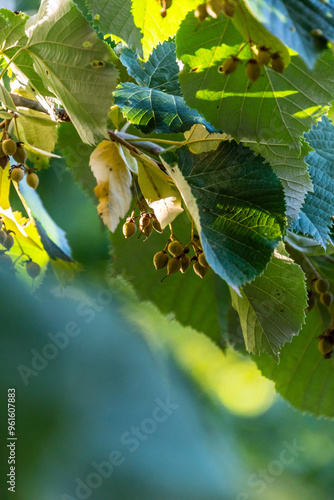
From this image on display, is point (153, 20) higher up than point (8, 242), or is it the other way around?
point (153, 20)

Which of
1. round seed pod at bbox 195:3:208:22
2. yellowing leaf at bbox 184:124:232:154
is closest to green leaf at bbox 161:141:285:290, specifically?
yellowing leaf at bbox 184:124:232:154

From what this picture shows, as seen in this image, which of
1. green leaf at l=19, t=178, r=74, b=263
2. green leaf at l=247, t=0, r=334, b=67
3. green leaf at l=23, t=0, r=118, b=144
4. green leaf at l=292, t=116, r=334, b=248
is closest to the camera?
green leaf at l=247, t=0, r=334, b=67

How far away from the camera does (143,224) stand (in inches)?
17.1

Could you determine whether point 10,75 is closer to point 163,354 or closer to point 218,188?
point 218,188

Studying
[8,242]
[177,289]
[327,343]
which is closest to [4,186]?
[8,242]

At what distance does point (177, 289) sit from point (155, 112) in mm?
279

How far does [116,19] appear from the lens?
456 mm

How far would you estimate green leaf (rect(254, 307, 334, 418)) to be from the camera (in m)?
0.68

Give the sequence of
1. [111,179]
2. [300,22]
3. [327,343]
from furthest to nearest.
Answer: [327,343], [111,179], [300,22]

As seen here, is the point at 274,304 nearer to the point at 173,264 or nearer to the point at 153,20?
the point at 173,264

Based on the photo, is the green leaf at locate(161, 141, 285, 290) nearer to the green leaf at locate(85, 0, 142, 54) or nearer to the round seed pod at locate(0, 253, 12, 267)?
the green leaf at locate(85, 0, 142, 54)

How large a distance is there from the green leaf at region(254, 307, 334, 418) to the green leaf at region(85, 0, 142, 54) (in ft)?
1.31

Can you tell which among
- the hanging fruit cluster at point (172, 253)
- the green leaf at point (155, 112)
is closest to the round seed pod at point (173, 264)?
the hanging fruit cluster at point (172, 253)

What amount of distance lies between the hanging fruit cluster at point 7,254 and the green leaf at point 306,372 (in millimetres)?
303
